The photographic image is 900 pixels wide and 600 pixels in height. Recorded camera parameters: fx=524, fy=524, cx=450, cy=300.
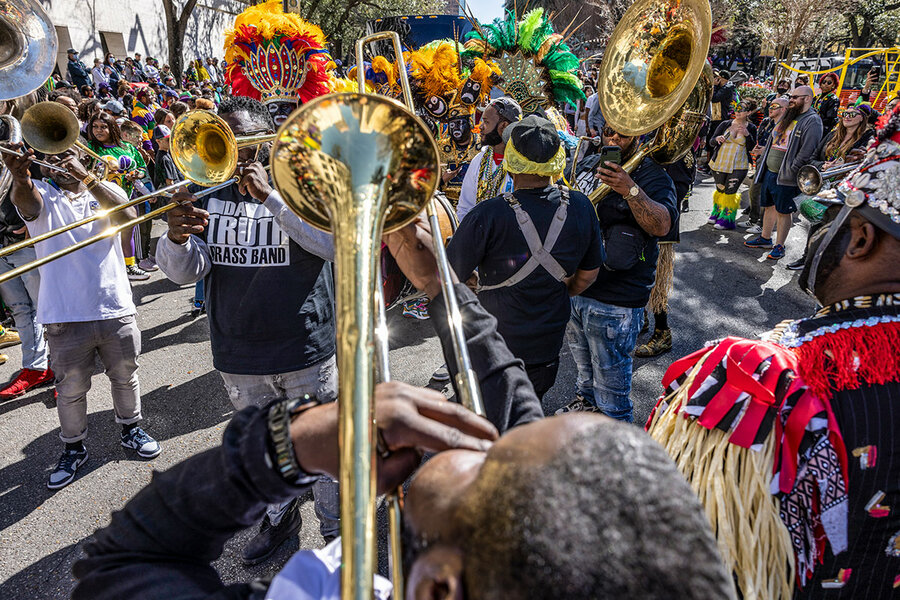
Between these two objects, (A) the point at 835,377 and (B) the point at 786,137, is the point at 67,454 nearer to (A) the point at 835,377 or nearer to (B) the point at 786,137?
(A) the point at 835,377

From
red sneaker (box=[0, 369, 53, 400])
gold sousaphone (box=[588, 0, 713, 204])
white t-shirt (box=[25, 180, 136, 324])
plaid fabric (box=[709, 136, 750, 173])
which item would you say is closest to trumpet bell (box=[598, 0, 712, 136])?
gold sousaphone (box=[588, 0, 713, 204])

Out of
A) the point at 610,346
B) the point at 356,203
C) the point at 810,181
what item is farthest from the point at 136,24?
the point at 356,203

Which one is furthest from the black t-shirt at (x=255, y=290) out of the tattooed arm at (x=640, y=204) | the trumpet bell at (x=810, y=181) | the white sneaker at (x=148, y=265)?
the white sneaker at (x=148, y=265)

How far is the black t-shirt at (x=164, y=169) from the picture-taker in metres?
5.49

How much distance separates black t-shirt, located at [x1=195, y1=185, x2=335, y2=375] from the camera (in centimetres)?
239

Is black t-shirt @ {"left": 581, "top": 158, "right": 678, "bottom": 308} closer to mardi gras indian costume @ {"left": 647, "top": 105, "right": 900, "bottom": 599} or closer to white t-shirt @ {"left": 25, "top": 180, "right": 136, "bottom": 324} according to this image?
mardi gras indian costume @ {"left": 647, "top": 105, "right": 900, "bottom": 599}

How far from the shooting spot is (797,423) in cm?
124

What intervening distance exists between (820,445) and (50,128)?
4.00 metres

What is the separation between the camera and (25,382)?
13.2ft

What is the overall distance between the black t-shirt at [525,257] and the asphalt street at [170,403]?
1321mm

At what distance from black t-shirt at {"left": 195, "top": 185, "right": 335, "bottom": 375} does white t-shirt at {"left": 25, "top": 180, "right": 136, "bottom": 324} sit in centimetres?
100

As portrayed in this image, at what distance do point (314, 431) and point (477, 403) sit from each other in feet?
1.08

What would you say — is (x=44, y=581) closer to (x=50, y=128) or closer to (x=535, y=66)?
(x=50, y=128)

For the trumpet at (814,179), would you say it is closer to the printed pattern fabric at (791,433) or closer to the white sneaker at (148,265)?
the printed pattern fabric at (791,433)
